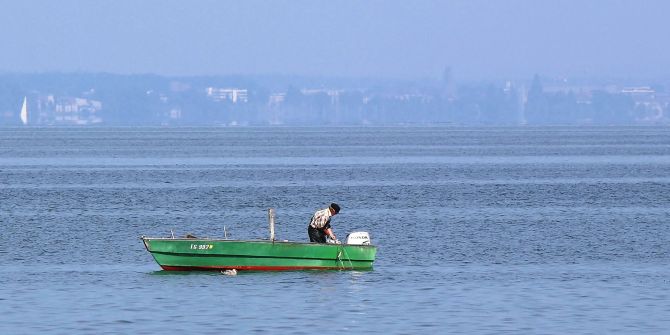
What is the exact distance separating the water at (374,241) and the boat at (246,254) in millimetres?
473

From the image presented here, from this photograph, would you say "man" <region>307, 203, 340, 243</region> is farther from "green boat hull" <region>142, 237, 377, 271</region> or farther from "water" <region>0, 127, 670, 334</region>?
"water" <region>0, 127, 670, 334</region>

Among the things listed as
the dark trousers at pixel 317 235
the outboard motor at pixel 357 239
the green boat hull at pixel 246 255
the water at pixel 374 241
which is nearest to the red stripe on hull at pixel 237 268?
the green boat hull at pixel 246 255

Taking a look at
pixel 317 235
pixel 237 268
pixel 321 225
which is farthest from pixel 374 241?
pixel 237 268

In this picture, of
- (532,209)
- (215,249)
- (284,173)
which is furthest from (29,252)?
(284,173)

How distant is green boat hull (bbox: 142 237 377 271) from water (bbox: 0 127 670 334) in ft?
1.55

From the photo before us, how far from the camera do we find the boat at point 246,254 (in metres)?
43.2

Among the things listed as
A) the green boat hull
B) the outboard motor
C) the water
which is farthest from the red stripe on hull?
the outboard motor

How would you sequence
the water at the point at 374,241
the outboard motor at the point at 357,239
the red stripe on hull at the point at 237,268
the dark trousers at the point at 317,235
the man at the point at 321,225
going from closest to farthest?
the water at the point at 374,241, the man at the point at 321,225, the red stripe on hull at the point at 237,268, the dark trousers at the point at 317,235, the outboard motor at the point at 357,239

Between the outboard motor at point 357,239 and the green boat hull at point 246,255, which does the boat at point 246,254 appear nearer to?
the green boat hull at point 246,255

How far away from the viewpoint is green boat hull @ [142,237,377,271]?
4325 cm

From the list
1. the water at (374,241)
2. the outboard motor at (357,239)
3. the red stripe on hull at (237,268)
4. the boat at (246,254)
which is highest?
the outboard motor at (357,239)

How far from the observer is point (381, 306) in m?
36.6

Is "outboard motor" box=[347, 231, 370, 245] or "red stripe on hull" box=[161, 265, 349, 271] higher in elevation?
"outboard motor" box=[347, 231, 370, 245]

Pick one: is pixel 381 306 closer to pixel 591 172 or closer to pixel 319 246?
pixel 319 246
